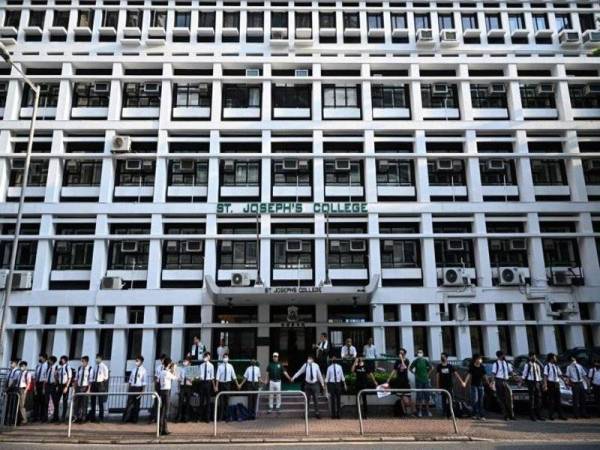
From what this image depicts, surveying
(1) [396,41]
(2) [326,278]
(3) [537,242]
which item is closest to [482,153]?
(3) [537,242]

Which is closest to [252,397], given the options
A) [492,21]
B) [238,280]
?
[238,280]

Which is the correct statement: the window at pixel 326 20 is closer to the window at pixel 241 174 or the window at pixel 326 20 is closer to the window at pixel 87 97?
the window at pixel 241 174

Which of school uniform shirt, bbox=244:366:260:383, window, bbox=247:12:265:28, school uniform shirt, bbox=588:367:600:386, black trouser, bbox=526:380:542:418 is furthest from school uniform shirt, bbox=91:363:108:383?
window, bbox=247:12:265:28

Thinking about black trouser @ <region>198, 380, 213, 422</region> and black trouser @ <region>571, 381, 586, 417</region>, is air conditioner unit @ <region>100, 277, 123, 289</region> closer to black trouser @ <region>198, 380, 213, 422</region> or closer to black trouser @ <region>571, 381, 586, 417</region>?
black trouser @ <region>198, 380, 213, 422</region>

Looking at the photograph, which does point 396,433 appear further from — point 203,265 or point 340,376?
point 203,265

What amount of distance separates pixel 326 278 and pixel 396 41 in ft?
42.9

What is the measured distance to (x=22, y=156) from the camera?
21.9 m

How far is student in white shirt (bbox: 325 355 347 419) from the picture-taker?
44.2 ft

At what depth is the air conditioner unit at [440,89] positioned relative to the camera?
23688 millimetres

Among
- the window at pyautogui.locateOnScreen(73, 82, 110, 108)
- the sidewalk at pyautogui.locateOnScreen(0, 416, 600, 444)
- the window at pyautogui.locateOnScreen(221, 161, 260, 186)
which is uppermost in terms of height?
the window at pyautogui.locateOnScreen(73, 82, 110, 108)

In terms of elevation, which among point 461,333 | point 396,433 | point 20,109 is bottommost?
point 396,433

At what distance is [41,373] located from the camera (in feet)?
45.7

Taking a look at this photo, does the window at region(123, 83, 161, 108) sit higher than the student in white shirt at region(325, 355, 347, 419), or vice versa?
the window at region(123, 83, 161, 108)

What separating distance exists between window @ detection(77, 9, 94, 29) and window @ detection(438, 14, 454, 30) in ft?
59.1
